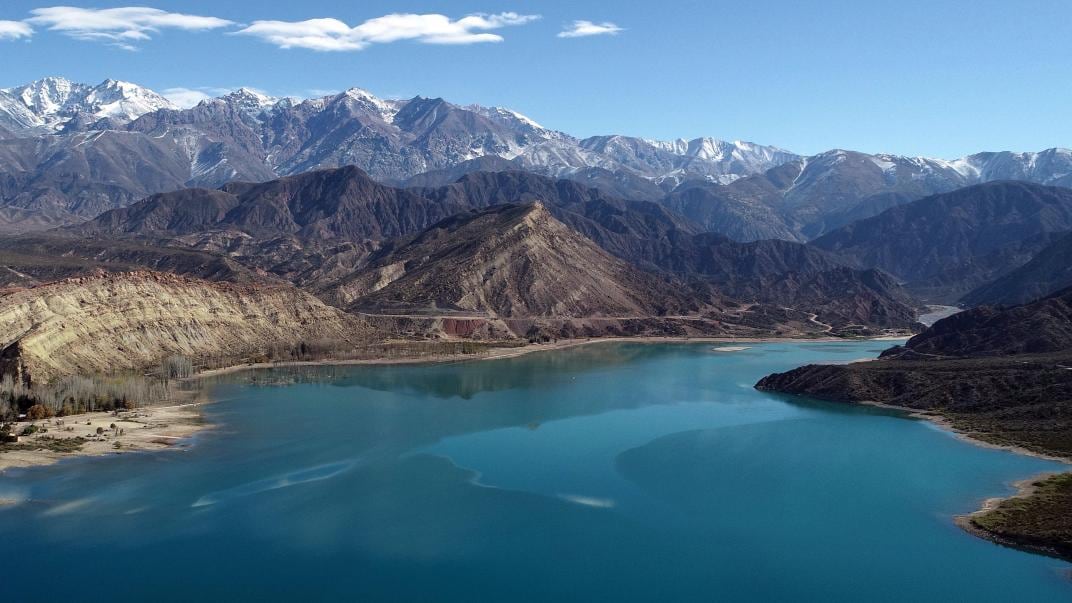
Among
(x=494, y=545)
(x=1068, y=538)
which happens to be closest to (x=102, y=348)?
(x=494, y=545)

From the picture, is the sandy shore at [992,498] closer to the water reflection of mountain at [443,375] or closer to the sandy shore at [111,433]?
the water reflection of mountain at [443,375]

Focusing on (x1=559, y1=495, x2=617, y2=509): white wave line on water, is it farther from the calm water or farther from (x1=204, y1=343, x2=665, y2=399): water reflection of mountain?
(x1=204, y1=343, x2=665, y2=399): water reflection of mountain

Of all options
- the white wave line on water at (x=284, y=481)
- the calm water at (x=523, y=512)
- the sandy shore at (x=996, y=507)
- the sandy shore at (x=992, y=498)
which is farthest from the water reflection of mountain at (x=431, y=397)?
the sandy shore at (x=996, y=507)

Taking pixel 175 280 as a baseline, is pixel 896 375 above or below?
below

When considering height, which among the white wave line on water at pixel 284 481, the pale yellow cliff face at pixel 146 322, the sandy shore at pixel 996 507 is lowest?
the sandy shore at pixel 996 507

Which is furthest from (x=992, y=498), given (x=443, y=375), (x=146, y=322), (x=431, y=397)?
(x=146, y=322)

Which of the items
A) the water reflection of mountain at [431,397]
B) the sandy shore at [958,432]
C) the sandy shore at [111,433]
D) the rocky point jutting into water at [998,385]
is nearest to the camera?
the rocky point jutting into water at [998,385]

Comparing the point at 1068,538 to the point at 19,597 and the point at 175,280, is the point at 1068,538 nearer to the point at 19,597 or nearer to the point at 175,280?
the point at 19,597
